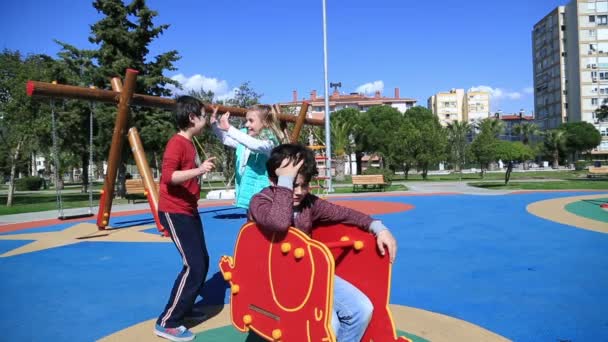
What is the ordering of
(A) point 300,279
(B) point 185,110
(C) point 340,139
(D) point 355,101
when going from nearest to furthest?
(A) point 300,279, (B) point 185,110, (C) point 340,139, (D) point 355,101

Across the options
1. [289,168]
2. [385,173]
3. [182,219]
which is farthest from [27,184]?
[289,168]

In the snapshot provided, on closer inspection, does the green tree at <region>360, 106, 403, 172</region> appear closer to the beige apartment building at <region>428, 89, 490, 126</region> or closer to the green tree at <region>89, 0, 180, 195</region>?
the green tree at <region>89, 0, 180, 195</region>

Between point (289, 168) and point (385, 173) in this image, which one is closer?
point (289, 168)

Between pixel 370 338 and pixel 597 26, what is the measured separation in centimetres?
8652

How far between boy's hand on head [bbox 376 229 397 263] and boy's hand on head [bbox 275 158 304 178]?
0.58 m

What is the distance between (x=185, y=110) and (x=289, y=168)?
60.4 inches

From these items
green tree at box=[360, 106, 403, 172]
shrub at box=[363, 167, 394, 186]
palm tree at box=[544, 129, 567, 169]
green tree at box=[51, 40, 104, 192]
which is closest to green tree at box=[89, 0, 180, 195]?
green tree at box=[51, 40, 104, 192]

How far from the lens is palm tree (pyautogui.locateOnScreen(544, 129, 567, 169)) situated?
67.4 m

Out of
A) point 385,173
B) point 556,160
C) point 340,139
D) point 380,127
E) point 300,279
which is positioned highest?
point 380,127

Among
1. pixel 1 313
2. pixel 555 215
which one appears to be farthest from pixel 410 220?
Answer: pixel 1 313

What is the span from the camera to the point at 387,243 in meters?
2.41

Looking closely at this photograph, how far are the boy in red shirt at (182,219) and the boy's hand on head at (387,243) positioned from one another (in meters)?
1.32

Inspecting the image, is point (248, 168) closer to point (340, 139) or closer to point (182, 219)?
point (182, 219)

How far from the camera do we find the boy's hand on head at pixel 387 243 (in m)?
2.41
